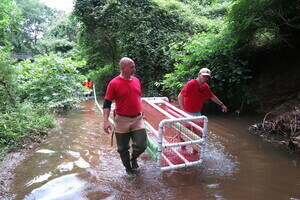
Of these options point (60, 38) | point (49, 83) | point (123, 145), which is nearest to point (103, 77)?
point (49, 83)

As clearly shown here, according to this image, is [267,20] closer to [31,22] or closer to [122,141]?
[122,141]

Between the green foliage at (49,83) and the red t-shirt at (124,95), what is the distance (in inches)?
177

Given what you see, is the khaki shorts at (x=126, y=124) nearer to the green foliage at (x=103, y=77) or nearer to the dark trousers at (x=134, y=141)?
the dark trousers at (x=134, y=141)

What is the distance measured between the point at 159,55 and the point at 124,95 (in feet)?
27.2

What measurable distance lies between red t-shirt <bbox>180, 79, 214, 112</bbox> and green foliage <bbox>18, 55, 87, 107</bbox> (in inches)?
182

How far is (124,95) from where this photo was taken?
3070 millimetres

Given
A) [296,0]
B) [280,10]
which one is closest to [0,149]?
[280,10]

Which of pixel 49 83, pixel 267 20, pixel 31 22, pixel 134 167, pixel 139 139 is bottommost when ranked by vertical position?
pixel 134 167

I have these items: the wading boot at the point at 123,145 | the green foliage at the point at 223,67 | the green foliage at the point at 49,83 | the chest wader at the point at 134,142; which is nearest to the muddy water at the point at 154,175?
the wading boot at the point at 123,145

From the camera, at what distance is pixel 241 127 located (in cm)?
580

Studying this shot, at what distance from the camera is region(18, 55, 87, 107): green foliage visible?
711cm

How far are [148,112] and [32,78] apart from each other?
18.3 ft

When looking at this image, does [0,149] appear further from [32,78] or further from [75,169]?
[32,78]

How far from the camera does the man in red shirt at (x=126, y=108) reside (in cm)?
303
